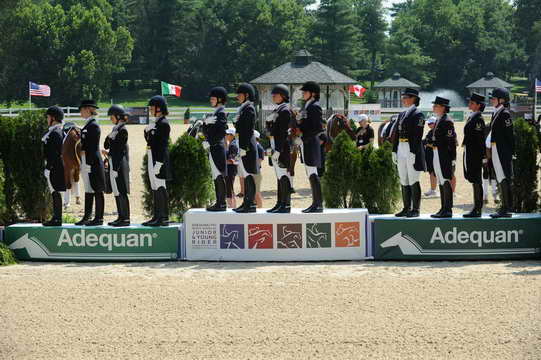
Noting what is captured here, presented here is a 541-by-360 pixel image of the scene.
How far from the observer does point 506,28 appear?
101500 millimetres

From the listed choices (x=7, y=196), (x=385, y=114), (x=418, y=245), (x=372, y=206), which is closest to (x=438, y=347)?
(x=418, y=245)

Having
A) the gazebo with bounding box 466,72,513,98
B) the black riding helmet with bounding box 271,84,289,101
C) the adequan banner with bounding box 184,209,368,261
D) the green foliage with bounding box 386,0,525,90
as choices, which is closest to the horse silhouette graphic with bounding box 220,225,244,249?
the adequan banner with bounding box 184,209,368,261

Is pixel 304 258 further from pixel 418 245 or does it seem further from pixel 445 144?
pixel 445 144

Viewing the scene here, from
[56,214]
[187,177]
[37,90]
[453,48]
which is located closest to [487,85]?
[453,48]

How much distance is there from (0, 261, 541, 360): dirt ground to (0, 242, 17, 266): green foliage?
24 centimetres

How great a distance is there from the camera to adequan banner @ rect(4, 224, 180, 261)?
12.5m

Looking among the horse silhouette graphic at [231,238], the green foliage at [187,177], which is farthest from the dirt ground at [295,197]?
the horse silhouette graphic at [231,238]

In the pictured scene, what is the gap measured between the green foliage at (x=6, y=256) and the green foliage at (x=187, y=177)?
2.67m

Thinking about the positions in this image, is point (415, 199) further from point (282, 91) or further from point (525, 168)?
point (525, 168)

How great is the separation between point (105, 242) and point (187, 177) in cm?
227

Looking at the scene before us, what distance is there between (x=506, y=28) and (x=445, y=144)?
93916mm

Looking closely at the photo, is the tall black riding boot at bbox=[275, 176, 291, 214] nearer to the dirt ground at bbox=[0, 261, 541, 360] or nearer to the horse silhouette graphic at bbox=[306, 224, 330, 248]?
the horse silhouette graphic at bbox=[306, 224, 330, 248]

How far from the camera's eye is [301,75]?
47469 millimetres

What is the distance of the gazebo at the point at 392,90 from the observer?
2940 inches
